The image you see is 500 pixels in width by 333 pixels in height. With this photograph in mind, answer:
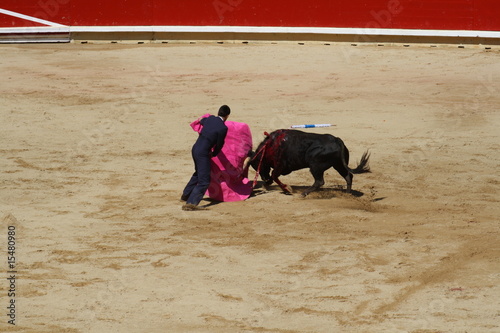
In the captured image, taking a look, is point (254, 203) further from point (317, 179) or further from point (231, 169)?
point (317, 179)

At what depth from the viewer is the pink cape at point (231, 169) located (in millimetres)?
9758

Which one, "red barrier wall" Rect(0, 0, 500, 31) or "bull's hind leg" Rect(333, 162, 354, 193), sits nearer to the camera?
"bull's hind leg" Rect(333, 162, 354, 193)

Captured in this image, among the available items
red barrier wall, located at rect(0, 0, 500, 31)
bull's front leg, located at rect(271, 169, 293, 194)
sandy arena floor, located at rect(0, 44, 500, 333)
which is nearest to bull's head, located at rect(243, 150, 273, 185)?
bull's front leg, located at rect(271, 169, 293, 194)

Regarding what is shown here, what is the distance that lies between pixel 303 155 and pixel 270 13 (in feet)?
30.8

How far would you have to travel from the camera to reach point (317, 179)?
9586 mm

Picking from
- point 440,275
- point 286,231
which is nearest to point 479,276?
point 440,275

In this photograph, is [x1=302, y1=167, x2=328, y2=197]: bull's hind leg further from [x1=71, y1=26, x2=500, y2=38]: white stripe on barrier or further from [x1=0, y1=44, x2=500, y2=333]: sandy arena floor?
[x1=71, y1=26, x2=500, y2=38]: white stripe on barrier

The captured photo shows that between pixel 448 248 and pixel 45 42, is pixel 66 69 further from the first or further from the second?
pixel 448 248

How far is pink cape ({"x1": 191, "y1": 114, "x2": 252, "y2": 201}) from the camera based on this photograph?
9758mm

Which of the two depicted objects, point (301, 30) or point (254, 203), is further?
point (301, 30)

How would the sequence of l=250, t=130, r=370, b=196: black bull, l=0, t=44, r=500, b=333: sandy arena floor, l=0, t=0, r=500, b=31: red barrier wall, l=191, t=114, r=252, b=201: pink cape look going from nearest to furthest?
1. l=0, t=44, r=500, b=333: sandy arena floor
2. l=250, t=130, r=370, b=196: black bull
3. l=191, t=114, r=252, b=201: pink cape
4. l=0, t=0, r=500, b=31: red barrier wall

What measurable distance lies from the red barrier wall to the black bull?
8.72 metres

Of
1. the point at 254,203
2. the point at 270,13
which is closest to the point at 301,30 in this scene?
the point at 270,13

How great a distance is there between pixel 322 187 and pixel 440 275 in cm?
286
